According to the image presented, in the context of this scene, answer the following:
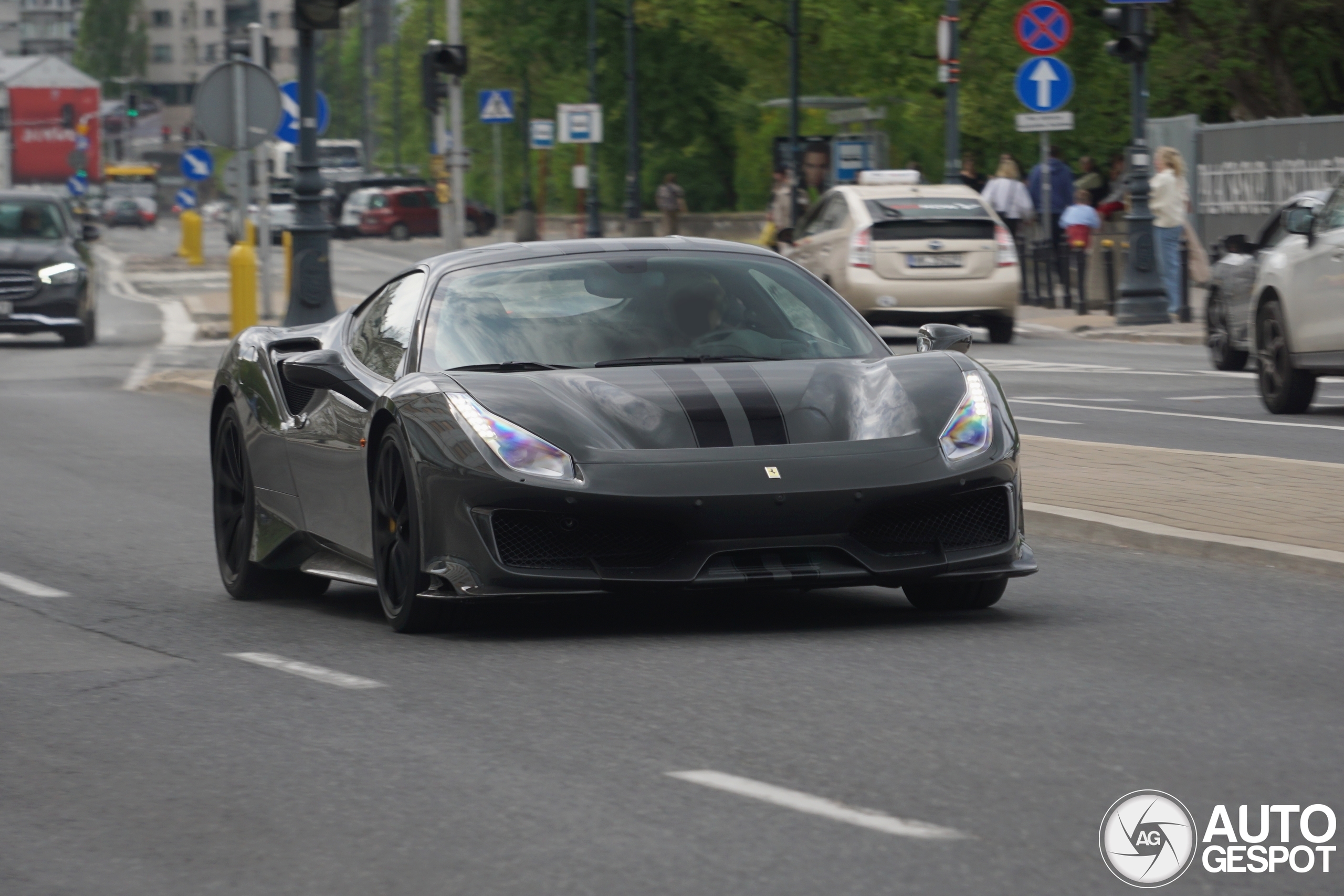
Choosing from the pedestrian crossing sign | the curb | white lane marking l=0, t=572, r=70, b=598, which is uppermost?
the pedestrian crossing sign

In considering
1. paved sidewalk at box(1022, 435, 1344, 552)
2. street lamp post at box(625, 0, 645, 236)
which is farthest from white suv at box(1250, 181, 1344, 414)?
street lamp post at box(625, 0, 645, 236)

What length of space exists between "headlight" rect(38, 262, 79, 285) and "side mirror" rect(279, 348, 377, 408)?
22.0m

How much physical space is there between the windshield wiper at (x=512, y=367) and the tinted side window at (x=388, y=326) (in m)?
0.37

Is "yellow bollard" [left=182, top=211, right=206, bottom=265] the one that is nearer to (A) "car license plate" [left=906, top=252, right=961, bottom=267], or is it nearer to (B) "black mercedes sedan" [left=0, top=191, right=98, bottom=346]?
(B) "black mercedes sedan" [left=0, top=191, right=98, bottom=346]

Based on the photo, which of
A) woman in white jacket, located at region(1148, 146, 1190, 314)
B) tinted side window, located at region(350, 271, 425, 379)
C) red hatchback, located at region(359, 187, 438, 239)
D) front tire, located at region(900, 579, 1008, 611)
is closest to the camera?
front tire, located at region(900, 579, 1008, 611)

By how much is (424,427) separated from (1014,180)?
2646 cm

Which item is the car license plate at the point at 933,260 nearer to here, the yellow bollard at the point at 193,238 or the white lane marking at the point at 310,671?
the white lane marking at the point at 310,671

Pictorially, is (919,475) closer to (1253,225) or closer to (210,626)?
(210,626)

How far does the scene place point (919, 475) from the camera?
7324mm

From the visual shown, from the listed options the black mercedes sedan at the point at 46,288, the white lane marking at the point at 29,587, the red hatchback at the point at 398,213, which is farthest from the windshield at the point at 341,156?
the white lane marking at the point at 29,587

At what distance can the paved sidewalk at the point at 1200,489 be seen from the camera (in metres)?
9.54

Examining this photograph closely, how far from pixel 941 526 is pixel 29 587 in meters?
3.99

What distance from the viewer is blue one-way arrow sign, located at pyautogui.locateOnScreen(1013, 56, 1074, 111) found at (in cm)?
2850

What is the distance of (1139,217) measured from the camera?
2733 centimetres
